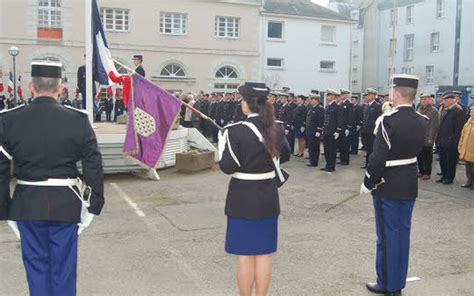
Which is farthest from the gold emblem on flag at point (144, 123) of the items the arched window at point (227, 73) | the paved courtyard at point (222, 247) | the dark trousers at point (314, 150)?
the arched window at point (227, 73)

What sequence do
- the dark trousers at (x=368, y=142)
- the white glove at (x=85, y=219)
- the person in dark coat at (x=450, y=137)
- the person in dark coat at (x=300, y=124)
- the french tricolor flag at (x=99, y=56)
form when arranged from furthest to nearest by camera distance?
the person in dark coat at (x=300, y=124), the dark trousers at (x=368, y=142), the french tricolor flag at (x=99, y=56), the person in dark coat at (x=450, y=137), the white glove at (x=85, y=219)

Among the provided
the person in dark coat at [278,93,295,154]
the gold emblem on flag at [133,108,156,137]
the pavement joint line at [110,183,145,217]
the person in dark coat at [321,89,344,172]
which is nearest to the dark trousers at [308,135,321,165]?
the person in dark coat at [321,89,344,172]

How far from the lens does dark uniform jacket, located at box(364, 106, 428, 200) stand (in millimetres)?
5004

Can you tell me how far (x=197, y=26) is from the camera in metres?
37.5

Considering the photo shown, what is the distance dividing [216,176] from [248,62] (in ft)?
91.6

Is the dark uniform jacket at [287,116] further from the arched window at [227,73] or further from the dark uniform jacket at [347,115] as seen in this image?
the arched window at [227,73]

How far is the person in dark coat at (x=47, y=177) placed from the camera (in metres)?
3.88

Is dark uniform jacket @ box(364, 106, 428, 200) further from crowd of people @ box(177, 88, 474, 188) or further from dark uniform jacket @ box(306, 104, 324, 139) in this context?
dark uniform jacket @ box(306, 104, 324, 139)

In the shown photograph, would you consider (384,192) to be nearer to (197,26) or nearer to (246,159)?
(246,159)

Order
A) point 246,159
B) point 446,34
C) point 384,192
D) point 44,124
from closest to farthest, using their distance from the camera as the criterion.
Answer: point 44,124 < point 246,159 < point 384,192 < point 446,34

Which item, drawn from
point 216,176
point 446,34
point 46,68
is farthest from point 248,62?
point 46,68

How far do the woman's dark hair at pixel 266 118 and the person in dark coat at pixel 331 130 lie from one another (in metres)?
9.37

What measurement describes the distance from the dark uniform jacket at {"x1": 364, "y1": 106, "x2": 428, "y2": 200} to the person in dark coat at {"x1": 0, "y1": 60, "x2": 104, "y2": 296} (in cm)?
251

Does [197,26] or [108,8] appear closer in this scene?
[108,8]
